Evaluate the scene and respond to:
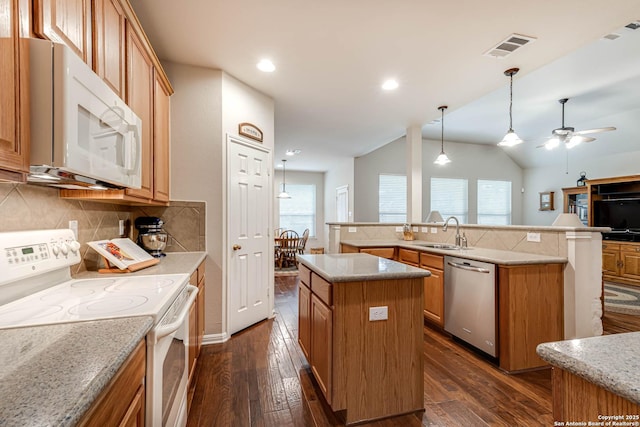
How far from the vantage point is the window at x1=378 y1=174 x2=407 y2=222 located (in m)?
7.03

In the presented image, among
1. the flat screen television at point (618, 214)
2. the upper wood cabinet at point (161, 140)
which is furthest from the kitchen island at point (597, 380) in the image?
the flat screen television at point (618, 214)

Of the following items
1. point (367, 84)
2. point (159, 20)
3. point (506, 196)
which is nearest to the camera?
point (159, 20)

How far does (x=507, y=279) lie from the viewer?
225cm

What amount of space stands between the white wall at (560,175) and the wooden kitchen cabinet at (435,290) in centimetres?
561

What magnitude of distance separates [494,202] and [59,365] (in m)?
8.89

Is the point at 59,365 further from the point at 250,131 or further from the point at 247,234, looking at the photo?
the point at 250,131

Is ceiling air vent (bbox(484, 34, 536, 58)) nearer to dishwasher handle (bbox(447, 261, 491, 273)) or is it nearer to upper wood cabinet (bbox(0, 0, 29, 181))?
dishwasher handle (bbox(447, 261, 491, 273))

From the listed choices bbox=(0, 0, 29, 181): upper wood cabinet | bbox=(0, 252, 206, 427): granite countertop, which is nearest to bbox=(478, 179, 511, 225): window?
bbox=(0, 252, 206, 427): granite countertop

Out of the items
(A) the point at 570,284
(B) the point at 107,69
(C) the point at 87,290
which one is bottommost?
(A) the point at 570,284

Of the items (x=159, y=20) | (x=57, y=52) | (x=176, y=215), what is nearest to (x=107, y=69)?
(x=57, y=52)

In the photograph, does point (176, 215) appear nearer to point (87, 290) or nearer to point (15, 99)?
point (87, 290)

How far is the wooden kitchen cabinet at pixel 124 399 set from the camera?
0.64 meters

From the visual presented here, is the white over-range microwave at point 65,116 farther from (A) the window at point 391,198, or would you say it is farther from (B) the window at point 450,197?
(B) the window at point 450,197

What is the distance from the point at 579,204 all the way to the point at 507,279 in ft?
20.3
